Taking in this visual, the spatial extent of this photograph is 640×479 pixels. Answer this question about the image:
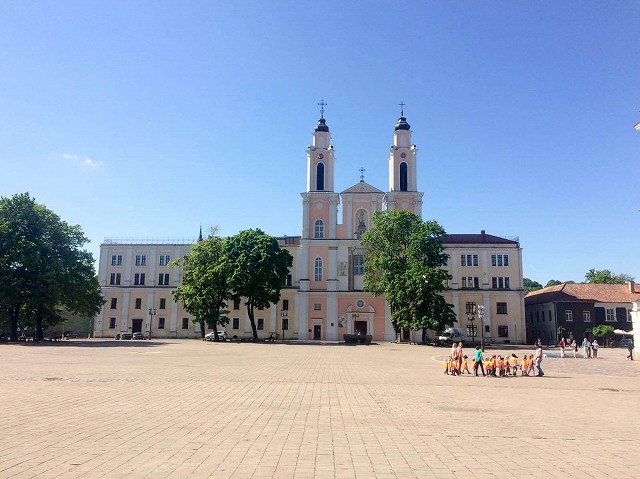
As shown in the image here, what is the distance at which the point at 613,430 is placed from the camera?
10.6m

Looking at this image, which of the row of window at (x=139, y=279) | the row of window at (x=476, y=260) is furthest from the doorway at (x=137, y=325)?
the row of window at (x=476, y=260)

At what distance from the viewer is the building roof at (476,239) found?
67938mm

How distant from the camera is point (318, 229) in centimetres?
6700

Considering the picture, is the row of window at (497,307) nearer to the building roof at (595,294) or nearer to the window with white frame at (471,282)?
the window with white frame at (471,282)

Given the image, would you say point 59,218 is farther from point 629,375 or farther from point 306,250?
point 629,375

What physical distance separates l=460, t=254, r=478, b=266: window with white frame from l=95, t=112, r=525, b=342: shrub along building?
0.42 ft

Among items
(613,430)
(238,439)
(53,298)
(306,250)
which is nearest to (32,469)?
(238,439)

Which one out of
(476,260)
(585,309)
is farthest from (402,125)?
(585,309)

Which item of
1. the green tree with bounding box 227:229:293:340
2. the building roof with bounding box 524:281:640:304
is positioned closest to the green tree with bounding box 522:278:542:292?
the building roof with bounding box 524:281:640:304

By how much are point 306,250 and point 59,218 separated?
2908cm

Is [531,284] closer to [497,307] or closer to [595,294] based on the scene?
[595,294]

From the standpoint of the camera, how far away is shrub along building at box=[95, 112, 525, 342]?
212 ft

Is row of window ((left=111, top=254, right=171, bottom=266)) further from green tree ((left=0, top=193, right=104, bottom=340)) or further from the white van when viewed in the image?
the white van

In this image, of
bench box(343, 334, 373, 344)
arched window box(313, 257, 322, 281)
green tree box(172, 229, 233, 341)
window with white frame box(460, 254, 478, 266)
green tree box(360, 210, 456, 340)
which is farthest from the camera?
window with white frame box(460, 254, 478, 266)
